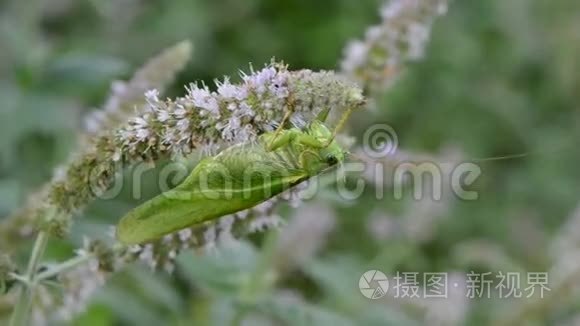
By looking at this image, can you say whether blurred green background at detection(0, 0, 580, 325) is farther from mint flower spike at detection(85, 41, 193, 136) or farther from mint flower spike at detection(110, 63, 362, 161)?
mint flower spike at detection(110, 63, 362, 161)

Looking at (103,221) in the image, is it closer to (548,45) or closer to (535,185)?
(535,185)

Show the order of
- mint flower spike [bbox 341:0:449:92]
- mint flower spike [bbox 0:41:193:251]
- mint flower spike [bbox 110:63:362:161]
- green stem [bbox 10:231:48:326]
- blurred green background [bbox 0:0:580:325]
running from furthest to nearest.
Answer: blurred green background [bbox 0:0:580:325] < mint flower spike [bbox 341:0:449:92] < mint flower spike [bbox 0:41:193:251] < green stem [bbox 10:231:48:326] < mint flower spike [bbox 110:63:362:161]

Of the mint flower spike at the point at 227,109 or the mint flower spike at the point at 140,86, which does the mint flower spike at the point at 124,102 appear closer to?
the mint flower spike at the point at 140,86

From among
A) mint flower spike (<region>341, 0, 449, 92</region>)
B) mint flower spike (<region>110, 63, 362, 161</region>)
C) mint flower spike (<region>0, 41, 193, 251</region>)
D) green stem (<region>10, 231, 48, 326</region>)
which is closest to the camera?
mint flower spike (<region>110, 63, 362, 161</region>)

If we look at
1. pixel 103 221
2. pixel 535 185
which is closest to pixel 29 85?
pixel 103 221

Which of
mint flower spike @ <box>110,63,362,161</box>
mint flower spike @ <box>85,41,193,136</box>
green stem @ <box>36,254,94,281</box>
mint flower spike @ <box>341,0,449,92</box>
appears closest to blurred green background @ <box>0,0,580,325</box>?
mint flower spike @ <box>341,0,449,92</box>

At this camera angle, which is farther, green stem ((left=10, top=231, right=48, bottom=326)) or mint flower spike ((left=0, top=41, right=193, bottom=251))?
mint flower spike ((left=0, top=41, right=193, bottom=251))

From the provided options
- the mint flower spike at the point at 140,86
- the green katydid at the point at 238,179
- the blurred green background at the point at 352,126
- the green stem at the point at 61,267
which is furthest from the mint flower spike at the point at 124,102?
the green katydid at the point at 238,179

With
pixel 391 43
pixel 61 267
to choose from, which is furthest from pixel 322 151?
pixel 391 43
